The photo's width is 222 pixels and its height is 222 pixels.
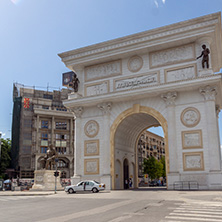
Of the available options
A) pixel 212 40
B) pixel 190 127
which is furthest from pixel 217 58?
pixel 190 127

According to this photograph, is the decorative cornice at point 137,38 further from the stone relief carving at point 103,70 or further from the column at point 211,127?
the column at point 211,127

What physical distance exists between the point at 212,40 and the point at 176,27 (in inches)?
180

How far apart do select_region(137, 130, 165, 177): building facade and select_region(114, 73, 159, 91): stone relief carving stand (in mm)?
63500

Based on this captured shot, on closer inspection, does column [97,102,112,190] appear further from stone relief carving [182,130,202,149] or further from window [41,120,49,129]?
window [41,120,49,129]

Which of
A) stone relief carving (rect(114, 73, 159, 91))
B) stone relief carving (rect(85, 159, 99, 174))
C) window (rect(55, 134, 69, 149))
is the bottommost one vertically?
stone relief carving (rect(85, 159, 99, 174))

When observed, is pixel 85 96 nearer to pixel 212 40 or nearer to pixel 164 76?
pixel 164 76

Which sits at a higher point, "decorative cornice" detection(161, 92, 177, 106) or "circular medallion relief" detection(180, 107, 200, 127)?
"decorative cornice" detection(161, 92, 177, 106)

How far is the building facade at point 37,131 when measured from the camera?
85.4 metres

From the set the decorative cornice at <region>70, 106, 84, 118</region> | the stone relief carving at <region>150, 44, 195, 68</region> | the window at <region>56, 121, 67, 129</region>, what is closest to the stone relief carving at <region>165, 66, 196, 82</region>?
the stone relief carving at <region>150, 44, 195, 68</region>

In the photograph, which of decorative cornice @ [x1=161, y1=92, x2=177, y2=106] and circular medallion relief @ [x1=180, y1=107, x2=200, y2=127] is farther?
decorative cornice @ [x1=161, y1=92, x2=177, y2=106]

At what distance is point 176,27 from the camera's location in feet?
112

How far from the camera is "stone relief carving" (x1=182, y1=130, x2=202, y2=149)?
3219 centimetres

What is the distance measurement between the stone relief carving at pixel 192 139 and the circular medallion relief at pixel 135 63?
33.9ft

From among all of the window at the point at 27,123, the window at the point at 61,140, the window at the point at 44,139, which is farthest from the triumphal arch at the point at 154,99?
the window at the point at 61,140
